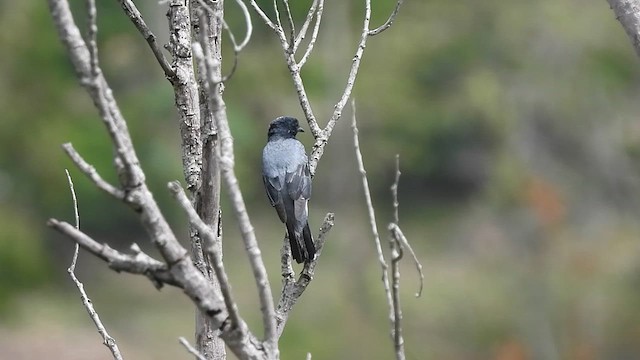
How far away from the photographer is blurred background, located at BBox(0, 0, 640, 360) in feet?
36.7

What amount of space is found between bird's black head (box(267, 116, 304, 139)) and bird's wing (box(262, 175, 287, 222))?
0.35 meters

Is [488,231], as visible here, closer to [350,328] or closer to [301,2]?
[350,328]

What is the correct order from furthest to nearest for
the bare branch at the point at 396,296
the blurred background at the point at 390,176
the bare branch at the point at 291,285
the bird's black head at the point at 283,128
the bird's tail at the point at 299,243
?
the blurred background at the point at 390,176 < the bird's black head at the point at 283,128 < the bird's tail at the point at 299,243 < the bare branch at the point at 291,285 < the bare branch at the point at 396,296

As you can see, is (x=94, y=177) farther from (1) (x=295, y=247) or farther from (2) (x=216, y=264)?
(1) (x=295, y=247)

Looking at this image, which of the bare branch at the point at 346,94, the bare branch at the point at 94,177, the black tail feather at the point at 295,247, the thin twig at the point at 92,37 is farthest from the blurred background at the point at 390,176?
the thin twig at the point at 92,37

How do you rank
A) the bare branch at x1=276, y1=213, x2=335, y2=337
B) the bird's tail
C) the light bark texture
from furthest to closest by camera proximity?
the bird's tail → the bare branch at x1=276, y1=213, x2=335, y2=337 → the light bark texture

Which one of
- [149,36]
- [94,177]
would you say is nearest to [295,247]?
[149,36]

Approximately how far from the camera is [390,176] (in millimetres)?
16969

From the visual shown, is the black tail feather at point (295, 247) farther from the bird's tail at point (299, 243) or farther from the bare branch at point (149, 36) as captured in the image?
the bare branch at point (149, 36)

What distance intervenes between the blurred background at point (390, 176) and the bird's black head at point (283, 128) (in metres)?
6.90

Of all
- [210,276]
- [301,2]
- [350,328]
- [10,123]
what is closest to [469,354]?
[350,328]

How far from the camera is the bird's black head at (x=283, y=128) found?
14.8 feet

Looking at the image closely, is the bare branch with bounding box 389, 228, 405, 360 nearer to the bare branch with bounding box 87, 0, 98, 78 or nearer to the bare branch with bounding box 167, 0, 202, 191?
the bare branch with bounding box 87, 0, 98, 78

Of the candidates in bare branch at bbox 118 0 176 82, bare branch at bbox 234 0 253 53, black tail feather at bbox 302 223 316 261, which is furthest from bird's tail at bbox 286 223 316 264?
bare branch at bbox 234 0 253 53
